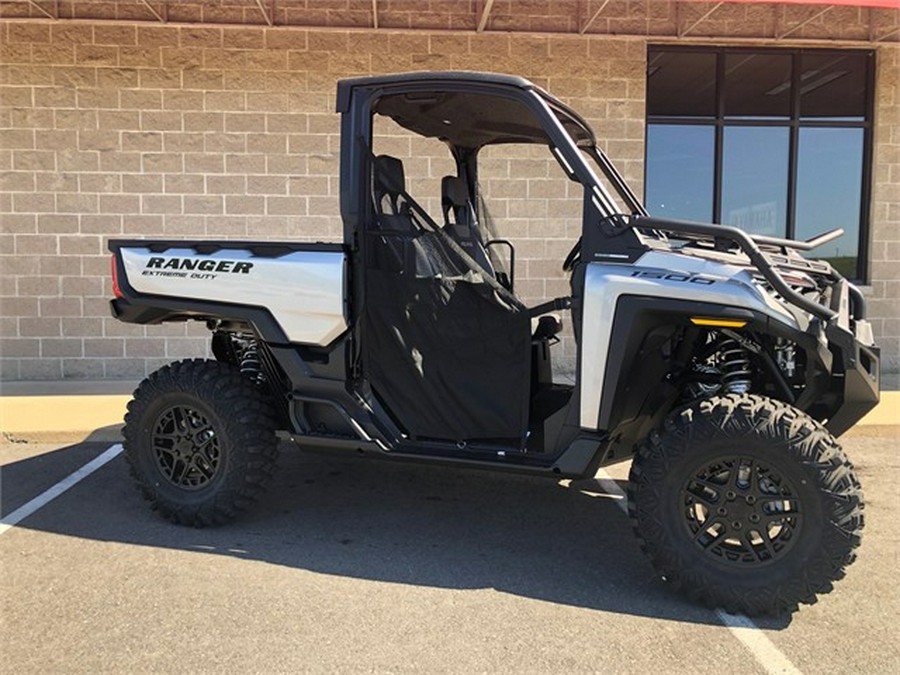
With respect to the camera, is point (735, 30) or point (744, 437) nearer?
point (744, 437)

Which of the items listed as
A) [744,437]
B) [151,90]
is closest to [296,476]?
[744,437]

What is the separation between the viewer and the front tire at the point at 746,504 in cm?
301

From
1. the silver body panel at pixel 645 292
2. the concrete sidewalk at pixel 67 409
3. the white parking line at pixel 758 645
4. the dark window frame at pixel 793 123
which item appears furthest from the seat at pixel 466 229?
the dark window frame at pixel 793 123

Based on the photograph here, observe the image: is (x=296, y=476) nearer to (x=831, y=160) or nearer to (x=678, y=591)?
(x=678, y=591)

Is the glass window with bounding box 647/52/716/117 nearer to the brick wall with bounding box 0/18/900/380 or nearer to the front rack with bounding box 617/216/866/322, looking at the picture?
the brick wall with bounding box 0/18/900/380

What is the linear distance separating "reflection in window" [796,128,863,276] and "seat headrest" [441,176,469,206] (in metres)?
5.98

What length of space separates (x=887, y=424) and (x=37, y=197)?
886cm

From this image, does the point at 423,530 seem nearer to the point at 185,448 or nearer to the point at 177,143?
the point at 185,448

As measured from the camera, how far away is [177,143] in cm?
809

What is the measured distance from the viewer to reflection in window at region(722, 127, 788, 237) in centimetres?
888

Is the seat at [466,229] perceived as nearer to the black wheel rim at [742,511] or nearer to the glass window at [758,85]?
the black wheel rim at [742,511]

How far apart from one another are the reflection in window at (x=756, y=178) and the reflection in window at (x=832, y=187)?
0.23 m

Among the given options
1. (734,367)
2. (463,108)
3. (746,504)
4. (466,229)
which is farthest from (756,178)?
(746,504)

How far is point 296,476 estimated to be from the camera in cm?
511
